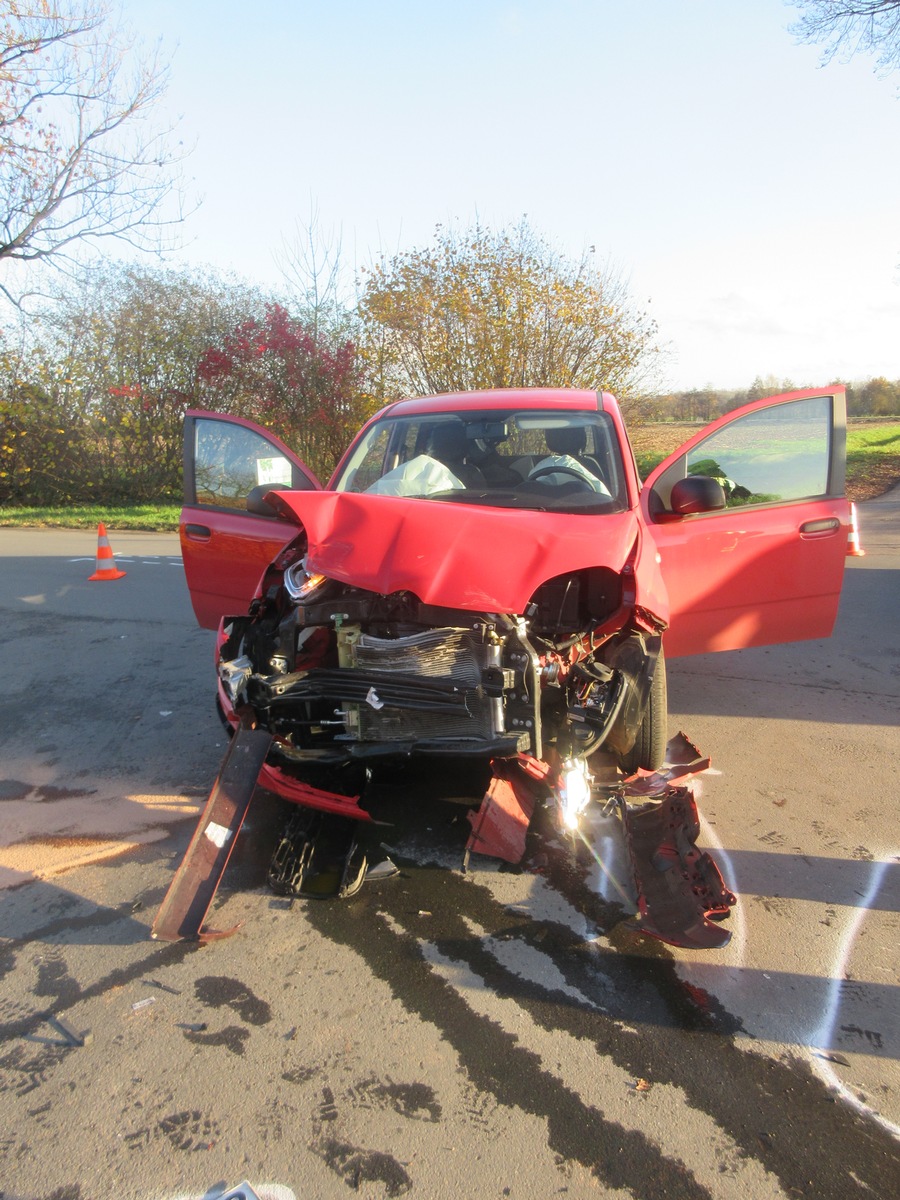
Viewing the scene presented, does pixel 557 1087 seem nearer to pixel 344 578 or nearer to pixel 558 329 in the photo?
pixel 344 578

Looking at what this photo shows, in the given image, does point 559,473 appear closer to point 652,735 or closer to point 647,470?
point 652,735

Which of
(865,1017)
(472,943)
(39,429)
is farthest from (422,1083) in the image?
(39,429)

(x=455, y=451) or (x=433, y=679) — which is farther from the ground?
(x=455, y=451)

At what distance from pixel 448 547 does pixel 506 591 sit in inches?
12.5

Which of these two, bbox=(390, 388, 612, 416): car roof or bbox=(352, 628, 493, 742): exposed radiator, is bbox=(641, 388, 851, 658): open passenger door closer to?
bbox=(390, 388, 612, 416): car roof

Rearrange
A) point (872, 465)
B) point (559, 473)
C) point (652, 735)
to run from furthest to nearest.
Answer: point (872, 465), point (559, 473), point (652, 735)

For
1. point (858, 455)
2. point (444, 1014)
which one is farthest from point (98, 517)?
point (858, 455)

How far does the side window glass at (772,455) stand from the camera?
4602 millimetres

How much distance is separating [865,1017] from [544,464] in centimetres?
298

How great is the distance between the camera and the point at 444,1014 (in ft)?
8.37

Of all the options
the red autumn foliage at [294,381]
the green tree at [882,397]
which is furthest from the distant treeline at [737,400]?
the red autumn foliage at [294,381]

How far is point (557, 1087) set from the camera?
88.9 inches

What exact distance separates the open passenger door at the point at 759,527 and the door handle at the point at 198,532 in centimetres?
258

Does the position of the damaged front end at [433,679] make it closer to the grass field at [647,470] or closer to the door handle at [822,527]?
the door handle at [822,527]
